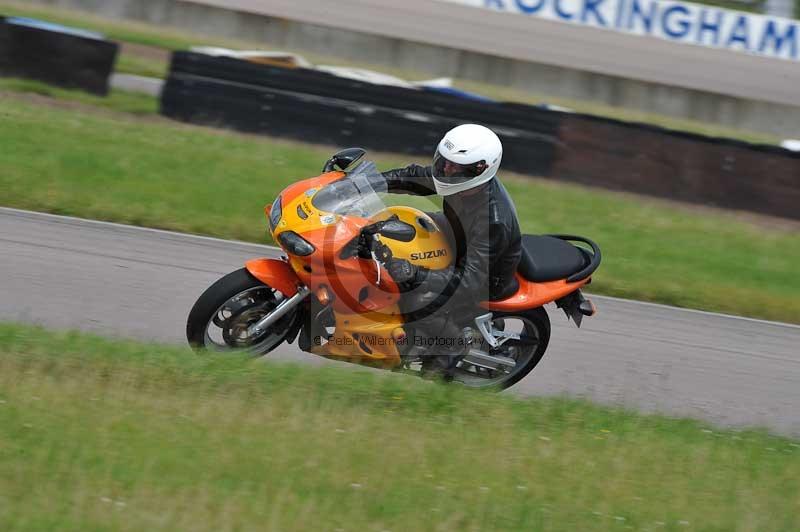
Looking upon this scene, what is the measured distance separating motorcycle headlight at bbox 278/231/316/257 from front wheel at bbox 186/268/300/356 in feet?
1.07

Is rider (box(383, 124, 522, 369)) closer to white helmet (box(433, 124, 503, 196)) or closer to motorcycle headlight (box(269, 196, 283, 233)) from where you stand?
white helmet (box(433, 124, 503, 196))

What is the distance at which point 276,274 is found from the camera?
5.83 m

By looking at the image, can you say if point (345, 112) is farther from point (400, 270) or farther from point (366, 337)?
point (400, 270)

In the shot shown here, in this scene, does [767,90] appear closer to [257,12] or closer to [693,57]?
[693,57]

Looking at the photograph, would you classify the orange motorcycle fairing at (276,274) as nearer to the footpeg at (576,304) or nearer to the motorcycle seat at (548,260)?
the motorcycle seat at (548,260)

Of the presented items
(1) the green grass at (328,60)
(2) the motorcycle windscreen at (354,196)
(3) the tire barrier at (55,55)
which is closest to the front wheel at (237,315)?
(2) the motorcycle windscreen at (354,196)

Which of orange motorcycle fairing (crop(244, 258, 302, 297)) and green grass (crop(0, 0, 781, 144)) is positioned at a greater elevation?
green grass (crop(0, 0, 781, 144))

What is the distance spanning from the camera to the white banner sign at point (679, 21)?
2712cm

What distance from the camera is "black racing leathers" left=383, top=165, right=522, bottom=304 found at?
6008mm

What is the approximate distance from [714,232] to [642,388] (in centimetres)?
546

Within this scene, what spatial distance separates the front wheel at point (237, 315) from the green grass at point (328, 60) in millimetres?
14954

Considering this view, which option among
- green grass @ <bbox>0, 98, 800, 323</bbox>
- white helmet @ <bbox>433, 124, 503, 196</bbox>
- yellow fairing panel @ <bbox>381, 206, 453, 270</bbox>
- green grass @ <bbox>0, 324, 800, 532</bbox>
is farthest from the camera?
green grass @ <bbox>0, 98, 800, 323</bbox>

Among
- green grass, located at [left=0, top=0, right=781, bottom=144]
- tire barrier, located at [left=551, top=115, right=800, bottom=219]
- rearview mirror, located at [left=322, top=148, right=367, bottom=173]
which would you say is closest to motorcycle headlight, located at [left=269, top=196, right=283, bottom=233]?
rearview mirror, located at [left=322, top=148, right=367, bottom=173]

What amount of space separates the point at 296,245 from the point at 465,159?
113 centimetres
